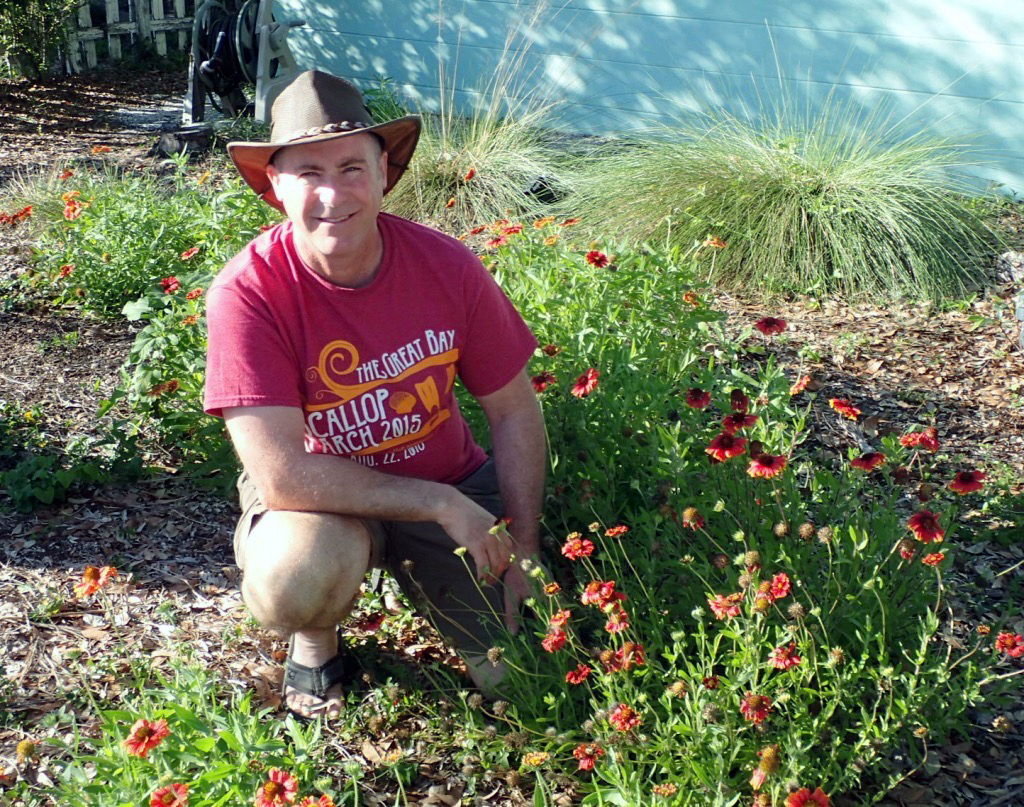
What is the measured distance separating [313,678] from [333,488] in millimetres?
531

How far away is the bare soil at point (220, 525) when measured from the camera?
268cm

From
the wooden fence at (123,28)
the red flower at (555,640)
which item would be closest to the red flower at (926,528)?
the red flower at (555,640)

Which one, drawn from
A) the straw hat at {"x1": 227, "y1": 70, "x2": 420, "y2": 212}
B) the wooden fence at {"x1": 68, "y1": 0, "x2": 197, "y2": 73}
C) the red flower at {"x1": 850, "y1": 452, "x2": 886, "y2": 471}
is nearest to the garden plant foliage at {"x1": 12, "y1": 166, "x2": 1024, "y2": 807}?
the red flower at {"x1": 850, "y1": 452, "x2": 886, "y2": 471}

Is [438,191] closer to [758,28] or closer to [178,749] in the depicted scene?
[758,28]

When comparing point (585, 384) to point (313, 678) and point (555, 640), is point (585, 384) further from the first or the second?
point (313, 678)

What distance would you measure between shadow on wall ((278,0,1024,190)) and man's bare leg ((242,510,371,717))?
5117mm

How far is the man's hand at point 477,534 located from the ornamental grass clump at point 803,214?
9.44ft

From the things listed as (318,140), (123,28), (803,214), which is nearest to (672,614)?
(318,140)

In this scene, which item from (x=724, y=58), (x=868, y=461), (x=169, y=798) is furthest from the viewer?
(x=724, y=58)

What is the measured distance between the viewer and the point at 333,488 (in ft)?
8.18

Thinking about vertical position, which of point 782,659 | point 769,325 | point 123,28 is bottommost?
point 782,659

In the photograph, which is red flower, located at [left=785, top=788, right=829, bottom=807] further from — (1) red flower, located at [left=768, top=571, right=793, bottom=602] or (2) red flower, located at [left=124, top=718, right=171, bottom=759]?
(2) red flower, located at [left=124, top=718, right=171, bottom=759]

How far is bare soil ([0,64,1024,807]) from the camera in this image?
2681 millimetres

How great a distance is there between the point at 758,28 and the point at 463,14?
249 centimetres
